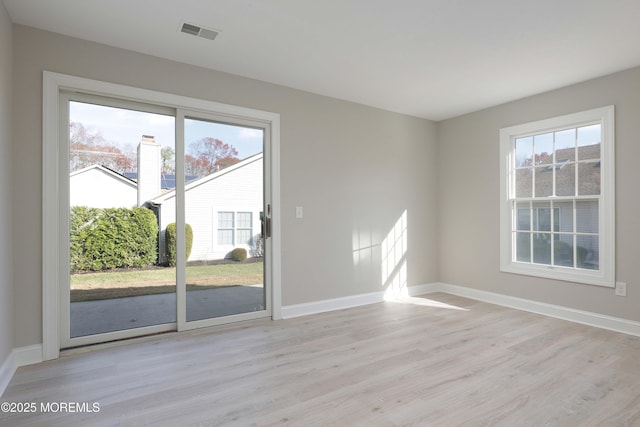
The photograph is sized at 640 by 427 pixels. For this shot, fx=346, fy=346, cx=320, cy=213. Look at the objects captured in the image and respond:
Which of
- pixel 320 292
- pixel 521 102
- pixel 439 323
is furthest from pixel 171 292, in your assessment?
pixel 521 102

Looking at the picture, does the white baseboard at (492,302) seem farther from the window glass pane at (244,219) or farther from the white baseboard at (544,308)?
the window glass pane at (244,219)

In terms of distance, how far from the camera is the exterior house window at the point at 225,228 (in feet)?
11.9

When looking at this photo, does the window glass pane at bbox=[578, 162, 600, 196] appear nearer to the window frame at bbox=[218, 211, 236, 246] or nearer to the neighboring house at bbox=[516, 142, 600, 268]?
the neighboring house at bbox=[516, 142, 600, 268]

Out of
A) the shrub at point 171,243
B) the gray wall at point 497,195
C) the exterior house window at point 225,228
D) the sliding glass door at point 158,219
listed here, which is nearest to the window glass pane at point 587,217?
the gray wall at point 497,195

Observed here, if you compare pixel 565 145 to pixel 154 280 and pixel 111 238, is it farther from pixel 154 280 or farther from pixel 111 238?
pixel 111 238

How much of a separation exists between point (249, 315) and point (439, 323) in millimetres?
2066

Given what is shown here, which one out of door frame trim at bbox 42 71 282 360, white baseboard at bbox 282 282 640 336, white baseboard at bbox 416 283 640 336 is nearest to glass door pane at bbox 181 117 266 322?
white baseboard at bbox 282 282 640 336

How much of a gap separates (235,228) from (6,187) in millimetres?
1853

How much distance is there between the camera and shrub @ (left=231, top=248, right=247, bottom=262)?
3.70m

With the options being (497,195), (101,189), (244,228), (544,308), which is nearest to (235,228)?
(244,228)

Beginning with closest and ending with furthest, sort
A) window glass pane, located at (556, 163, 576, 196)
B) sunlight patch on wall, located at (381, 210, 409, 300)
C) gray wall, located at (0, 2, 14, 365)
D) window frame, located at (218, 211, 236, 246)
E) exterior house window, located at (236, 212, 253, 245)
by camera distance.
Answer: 1. gray wall, located at (0, 2, 14, 365)
2. window frame, located at (218, 211, 236, 246)
3. exterior house window, located at (236, 212, 253, 245)
4. window glass pane, located at (556, 163, 576, 196)
5. sunlight patch on wall, located at (381, 210, 409, 300)

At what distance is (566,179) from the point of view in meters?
4.01

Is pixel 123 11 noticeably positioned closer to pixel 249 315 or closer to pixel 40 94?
pixel 40 94

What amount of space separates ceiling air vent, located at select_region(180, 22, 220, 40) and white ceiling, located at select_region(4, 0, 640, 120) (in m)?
0.07
